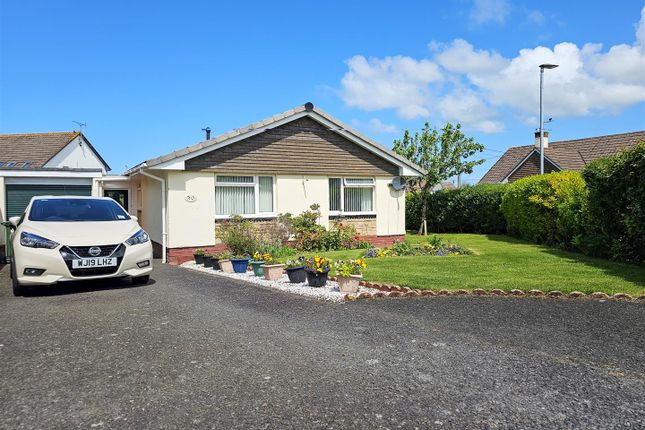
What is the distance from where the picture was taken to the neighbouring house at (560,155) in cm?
2730

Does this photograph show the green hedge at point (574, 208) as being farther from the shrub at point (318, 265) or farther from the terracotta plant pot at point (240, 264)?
the terracotta plant pot at point (240, 264)

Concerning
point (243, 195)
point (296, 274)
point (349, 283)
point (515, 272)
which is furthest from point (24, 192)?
point (515, 272)

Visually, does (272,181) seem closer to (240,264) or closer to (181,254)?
(181,254)

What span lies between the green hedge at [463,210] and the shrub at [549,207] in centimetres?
266

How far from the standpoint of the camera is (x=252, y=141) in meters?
14.1

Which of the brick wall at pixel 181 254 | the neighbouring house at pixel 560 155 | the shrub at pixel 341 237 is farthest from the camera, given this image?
the neighbouring house at pixel 560 155

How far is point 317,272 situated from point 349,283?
794 millimetres

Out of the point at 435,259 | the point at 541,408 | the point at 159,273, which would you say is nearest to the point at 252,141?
the point at 159,273

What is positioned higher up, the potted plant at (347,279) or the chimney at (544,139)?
the chimney at (544,139)

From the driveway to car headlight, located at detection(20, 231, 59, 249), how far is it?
1011mm

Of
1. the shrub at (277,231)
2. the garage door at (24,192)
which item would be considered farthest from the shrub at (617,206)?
→ the garage door at (24,192)

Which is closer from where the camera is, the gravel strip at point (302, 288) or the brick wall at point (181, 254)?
the gravel strip at point (302, 288)

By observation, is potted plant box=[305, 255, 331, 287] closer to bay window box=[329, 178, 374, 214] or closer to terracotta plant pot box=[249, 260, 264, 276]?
terracotta plant pot box=[249, 260, 264, 276]

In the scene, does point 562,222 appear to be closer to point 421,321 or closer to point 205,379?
point 421,321
